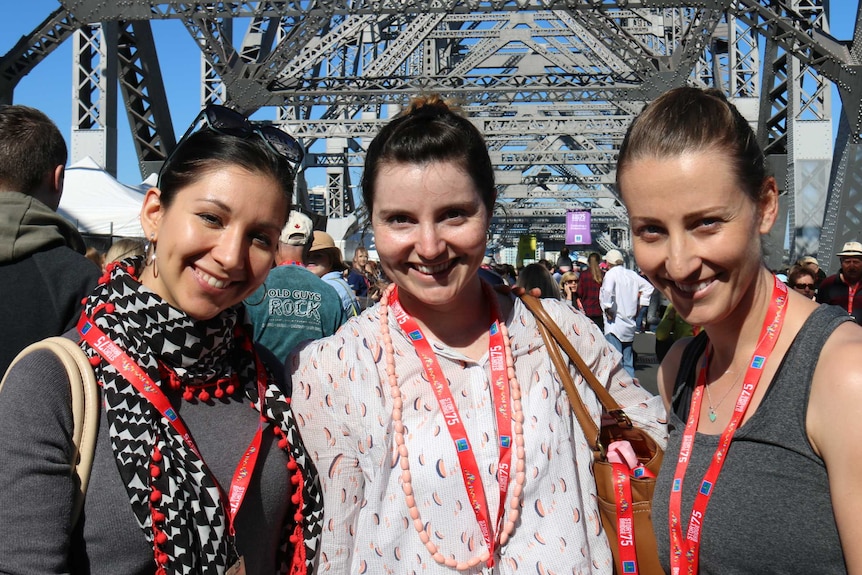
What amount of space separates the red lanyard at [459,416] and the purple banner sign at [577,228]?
25948 mm

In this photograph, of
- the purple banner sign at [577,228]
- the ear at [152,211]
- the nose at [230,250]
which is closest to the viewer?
the nose at [230,250]

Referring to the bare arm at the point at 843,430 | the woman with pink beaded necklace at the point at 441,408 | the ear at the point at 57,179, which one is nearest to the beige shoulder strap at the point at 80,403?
the woman with pink beaded necklace at the point at 441,408

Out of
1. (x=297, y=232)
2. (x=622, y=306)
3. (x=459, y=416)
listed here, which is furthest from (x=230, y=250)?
(x=622, y=306)

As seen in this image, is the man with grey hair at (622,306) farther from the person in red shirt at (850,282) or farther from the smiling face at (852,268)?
the smiling face at (852,268)

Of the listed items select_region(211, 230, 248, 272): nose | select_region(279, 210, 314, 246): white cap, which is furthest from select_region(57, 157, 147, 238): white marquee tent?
select_region(211, 230, 248, 272): nose

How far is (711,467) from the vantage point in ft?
6.25

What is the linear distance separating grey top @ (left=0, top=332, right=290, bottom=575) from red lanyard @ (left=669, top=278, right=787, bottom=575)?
1174 millimetres

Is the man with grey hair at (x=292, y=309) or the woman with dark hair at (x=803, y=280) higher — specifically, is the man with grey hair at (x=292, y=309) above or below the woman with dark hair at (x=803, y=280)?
above

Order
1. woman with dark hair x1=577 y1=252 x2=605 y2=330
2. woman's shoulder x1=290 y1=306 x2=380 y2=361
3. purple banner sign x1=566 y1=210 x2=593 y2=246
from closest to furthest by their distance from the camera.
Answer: woman's shoulder x1=290 y1=306 x2=380 y2=361 → woman with dark hair x1=577 y1=252 x2=605 y2=330 → purple banner sign x1=566 y1=210 x2=593 y2=246

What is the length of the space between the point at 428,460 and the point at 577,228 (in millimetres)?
26642

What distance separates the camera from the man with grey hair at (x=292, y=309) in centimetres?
473

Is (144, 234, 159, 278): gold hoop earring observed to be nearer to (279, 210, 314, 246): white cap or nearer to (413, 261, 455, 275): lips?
(413, 261, 455, 275): lips

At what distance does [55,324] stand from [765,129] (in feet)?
43.6

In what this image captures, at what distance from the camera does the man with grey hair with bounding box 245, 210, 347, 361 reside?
4734 mm
